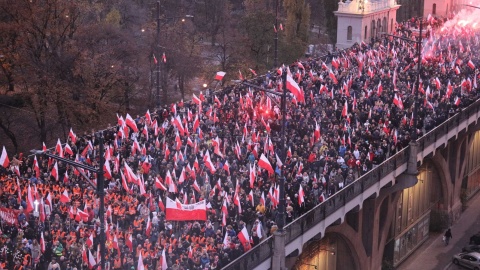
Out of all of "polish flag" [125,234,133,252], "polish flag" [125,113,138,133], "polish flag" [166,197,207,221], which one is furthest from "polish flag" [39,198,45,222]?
"polish flag" [125,113,138,133]

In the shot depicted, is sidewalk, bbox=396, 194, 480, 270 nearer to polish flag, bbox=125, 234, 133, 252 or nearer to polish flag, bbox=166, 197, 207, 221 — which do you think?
polish flag, bbox=166, 197, 207, 221

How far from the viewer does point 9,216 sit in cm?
3250

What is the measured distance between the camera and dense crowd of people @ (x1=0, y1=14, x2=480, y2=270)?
30781 millimetres

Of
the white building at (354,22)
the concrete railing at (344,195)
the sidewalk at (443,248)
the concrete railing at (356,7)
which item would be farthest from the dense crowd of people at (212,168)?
the concrete railing at (356,7)

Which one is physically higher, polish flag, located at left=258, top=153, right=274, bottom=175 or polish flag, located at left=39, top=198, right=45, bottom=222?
polish flag, located at left=258, top=153, right=274, bottom=175

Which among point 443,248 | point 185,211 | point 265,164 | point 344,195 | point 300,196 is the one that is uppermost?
point 265,164

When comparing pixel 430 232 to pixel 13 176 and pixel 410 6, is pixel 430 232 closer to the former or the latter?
pixel 13 176

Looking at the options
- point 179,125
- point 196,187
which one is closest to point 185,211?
point 196,187

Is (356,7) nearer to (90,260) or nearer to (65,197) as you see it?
(65,197)

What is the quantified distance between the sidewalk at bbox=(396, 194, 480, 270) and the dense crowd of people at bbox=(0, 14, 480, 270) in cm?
786

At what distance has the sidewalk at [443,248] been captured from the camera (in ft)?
164

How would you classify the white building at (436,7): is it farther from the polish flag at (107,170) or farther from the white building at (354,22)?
the polish flag at (107,170)

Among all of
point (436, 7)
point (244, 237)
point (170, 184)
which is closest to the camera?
point (244, 237)

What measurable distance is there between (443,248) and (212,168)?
21.1m
